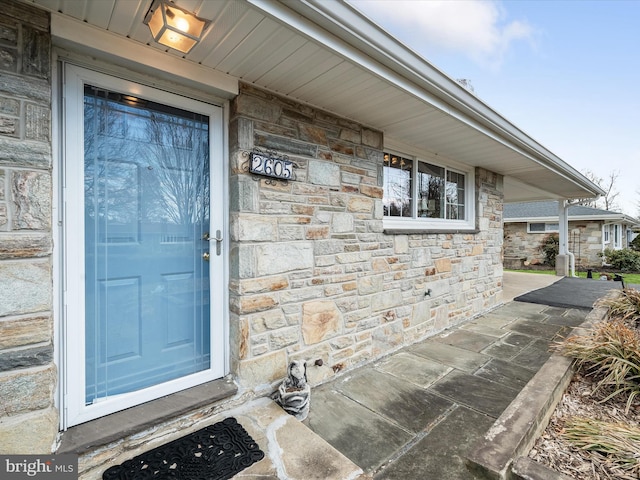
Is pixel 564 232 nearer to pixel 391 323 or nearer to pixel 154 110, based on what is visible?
pixel 391 323

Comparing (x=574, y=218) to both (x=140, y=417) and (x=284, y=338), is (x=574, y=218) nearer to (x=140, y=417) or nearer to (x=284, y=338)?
(x=284, y=338)

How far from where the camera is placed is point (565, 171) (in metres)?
5.43

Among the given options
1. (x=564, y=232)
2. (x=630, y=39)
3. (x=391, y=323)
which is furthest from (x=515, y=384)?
(x=564, y=232)

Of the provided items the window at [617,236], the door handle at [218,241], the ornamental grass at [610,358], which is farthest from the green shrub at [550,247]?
the door handle at [218,241]

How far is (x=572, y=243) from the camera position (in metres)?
13.6

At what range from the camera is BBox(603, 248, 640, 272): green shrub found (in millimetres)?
12461

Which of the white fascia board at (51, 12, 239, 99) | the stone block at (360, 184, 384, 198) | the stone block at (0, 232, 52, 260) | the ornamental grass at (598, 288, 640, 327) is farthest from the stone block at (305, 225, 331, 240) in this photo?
the ornamental grass at (598, 288, 640, 327)

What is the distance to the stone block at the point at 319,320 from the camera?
101 inches

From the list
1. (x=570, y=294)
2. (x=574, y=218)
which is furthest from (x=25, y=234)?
(x=574, y=218)

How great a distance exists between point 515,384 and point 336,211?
231 centimetres

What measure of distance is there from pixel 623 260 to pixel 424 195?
14313 mm

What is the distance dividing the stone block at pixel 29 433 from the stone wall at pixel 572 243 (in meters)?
16.9

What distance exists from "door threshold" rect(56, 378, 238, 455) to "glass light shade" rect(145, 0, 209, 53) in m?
2.25

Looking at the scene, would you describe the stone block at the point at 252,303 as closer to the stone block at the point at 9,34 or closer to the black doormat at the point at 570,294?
the stone block at the point at 9,34
